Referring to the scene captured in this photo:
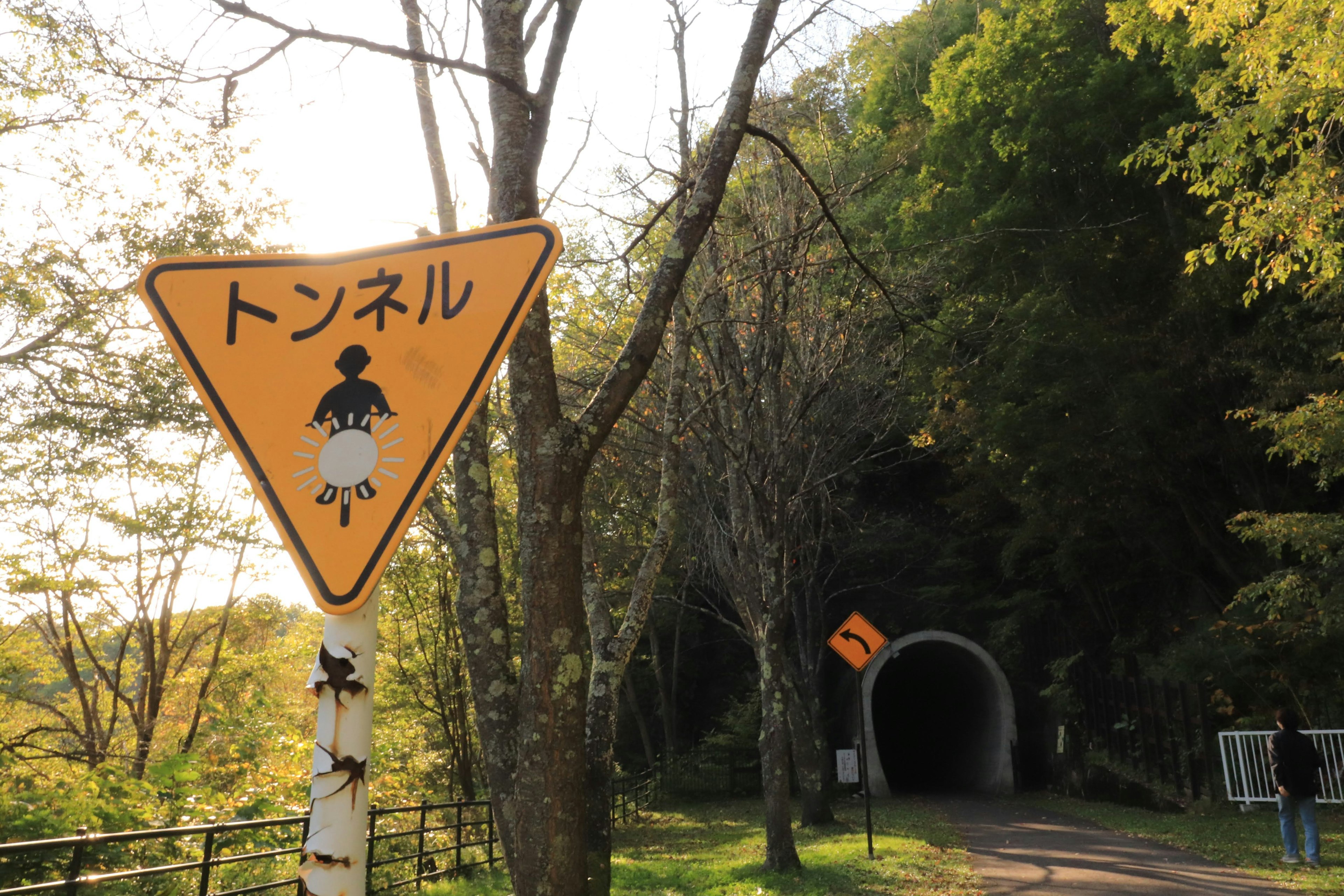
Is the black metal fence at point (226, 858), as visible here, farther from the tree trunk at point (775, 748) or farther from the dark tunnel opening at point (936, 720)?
the dark tunnel opening at point (936, 720)

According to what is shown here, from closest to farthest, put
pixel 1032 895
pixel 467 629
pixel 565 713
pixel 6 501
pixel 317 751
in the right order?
pixel 317 751 → pixel 565 713 → pixel 467 629 → pixel 1032 895 → pixel 6 501

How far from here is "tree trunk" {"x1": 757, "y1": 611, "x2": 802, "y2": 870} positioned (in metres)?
10.3

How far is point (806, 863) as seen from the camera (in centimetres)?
1080

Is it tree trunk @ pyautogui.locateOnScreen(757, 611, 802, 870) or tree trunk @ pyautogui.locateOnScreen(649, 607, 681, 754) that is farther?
tree trunk @ pyautogui.locateOnScreen(649, 607, 681, 754)

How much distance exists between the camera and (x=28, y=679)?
63.6 ft

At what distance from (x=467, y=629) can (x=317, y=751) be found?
2090 mm

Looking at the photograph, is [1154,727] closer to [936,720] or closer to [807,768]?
[807,768]

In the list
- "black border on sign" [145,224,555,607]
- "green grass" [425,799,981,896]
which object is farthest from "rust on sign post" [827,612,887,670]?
"black border on sign" [145,224,555,607]

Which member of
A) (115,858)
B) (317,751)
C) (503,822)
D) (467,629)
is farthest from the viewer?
(115,858)

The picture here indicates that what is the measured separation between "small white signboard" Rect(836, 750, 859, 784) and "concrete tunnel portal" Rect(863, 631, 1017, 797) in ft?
14.3

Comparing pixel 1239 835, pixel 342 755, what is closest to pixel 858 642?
pixel 1239 835

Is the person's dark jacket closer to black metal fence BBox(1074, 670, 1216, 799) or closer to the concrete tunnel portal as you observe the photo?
black metal fence BBox(1074, 670, 1216, 799)

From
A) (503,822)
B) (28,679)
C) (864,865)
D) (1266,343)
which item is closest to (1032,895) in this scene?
(864,865)

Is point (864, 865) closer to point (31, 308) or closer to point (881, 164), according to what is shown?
point (881, 164)
